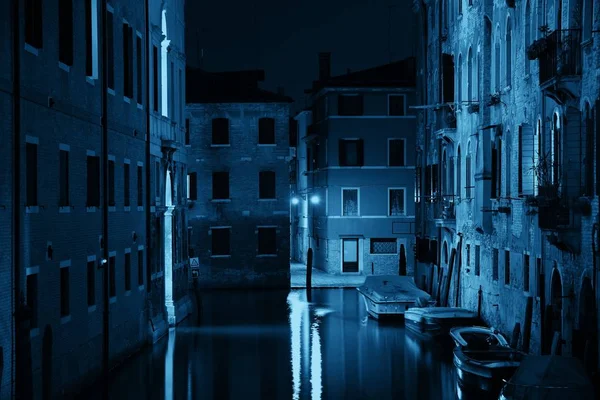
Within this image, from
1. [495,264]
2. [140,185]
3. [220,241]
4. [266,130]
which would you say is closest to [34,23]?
[140,185]

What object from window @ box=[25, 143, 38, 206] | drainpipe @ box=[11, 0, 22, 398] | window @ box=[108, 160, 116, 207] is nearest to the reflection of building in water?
window @ box=[108, 160, 116, 207]

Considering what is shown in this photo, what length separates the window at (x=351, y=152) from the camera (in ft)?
166

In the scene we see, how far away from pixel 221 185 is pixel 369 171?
8.12m

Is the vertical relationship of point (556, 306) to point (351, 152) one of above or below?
below

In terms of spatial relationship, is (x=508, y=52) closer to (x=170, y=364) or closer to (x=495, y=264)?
(x=495, y=264)

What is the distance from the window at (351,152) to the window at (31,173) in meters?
33.3

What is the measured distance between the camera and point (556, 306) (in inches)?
863

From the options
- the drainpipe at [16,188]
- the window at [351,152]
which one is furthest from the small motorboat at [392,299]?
the drainpipe at [16,188]

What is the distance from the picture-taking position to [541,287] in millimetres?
23250

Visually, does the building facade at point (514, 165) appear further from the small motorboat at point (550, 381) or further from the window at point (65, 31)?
the window at point (65, 31)

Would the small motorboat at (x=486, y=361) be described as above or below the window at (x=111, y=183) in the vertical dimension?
below


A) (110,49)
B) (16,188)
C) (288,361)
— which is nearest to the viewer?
(16,188)

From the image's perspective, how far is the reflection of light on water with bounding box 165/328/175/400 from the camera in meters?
21.9

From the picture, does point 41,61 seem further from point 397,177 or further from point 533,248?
point 397,177
